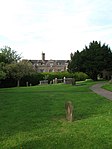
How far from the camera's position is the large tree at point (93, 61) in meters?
58.3

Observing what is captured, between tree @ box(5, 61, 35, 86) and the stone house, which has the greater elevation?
the stone house

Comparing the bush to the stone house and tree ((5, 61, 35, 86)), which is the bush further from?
the stone house

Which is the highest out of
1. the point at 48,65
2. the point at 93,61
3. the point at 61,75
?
the point at 48,65

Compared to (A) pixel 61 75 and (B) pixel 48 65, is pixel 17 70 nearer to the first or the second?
(A) pixel 61 75

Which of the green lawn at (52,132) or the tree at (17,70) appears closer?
the green lawn at (52,132)

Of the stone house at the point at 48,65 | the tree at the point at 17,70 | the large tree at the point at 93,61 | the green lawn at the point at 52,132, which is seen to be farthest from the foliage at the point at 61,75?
the green lawn at the point at 52,132

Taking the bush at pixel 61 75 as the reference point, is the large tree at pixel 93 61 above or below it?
above

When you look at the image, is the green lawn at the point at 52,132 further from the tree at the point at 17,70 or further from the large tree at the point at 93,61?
the large tree at the point at 93,61

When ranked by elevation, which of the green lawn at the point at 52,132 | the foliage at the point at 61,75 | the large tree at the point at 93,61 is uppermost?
the large tree at the point at 93,61

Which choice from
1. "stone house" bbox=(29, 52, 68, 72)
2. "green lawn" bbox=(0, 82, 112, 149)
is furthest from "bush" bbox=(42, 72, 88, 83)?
"green lawn" bbox=(0, 82, 112, 149)

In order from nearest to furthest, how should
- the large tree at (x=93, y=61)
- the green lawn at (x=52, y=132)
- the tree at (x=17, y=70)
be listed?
the green lawn at (x=52, y=132)
the tree at (x=17, y=70)
the large tree at (x=93, y=61)

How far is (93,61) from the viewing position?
5847cm

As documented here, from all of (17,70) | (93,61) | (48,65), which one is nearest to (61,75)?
(93,61)

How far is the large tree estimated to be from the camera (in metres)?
58.3
